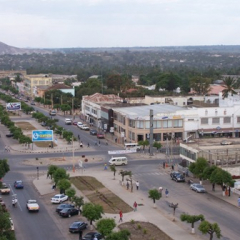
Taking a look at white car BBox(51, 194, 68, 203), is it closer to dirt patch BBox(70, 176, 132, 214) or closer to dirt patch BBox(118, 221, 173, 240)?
dirt patch BBox(70, 176, 132, 214)

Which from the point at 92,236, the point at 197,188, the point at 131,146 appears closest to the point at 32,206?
the point at 92,236

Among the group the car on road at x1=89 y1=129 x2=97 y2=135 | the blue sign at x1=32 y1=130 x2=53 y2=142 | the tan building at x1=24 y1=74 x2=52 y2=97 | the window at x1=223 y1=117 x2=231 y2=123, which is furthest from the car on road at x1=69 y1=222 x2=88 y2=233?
the tan building at x1=24 y1=74 x2=52 y2=97

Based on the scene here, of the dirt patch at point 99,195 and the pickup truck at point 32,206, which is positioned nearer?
the pickup truck at point 32,206

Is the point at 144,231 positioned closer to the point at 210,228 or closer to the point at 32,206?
the point at 210,228

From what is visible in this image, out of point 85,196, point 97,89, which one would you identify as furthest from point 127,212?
point 97,89

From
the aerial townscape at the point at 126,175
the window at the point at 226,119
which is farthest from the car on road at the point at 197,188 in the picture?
the window at the point at 226,119

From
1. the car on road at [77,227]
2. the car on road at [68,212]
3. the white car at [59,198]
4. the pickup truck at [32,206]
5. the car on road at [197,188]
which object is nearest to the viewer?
the car on road at [77,227]

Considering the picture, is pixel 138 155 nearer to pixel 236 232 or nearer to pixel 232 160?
pixel 232 160

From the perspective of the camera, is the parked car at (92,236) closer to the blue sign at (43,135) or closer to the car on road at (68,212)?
the car on road at (68,212)
